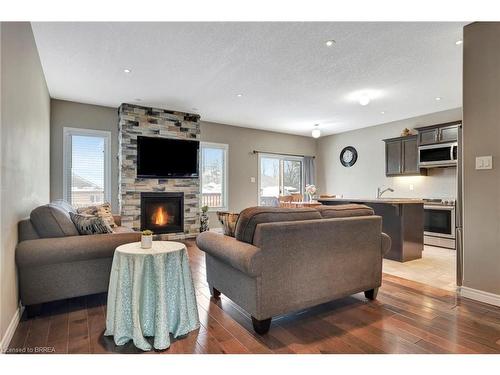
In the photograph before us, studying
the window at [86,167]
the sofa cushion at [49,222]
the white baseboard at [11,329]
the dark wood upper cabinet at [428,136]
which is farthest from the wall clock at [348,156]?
the white baseboard at [11,329]

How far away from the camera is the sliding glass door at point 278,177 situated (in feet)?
25.2

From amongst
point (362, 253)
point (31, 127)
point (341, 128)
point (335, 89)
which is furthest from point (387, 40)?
point (341, 128)

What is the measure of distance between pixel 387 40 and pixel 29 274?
397 centimetres

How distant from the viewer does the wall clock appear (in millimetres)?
7480

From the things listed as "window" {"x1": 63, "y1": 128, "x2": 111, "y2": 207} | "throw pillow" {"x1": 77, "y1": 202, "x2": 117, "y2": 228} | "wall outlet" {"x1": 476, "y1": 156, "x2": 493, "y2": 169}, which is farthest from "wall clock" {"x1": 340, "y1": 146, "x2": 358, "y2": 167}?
"throw pillow" {"x1": 77, "y1": 202, "x2": 117, "y2": 228}

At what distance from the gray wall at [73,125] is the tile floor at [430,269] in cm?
Result: 482

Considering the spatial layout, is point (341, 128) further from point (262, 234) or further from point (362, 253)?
point (262, 234)

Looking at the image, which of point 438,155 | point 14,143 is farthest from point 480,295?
point 14,143

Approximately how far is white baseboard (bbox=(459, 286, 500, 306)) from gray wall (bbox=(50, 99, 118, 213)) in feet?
17.6

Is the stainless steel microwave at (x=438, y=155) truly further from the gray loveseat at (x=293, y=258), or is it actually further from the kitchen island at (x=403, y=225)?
the gray loveseat at (x=293, y=258)

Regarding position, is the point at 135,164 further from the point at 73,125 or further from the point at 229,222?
the point at 229,222

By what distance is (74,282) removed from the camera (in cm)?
248

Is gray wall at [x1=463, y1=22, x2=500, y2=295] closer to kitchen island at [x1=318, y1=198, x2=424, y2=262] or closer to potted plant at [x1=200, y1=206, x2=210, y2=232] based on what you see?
kitchen island at [x1=318, y1=198, x2=424, y2=262]
